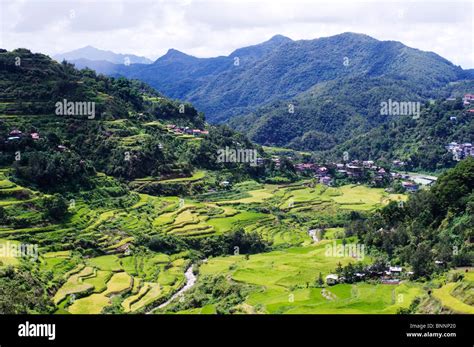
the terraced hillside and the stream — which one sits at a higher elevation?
the terraced hillside

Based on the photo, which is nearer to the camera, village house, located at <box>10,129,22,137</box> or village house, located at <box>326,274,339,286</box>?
village house, located at <box>326,274,339,286</box>

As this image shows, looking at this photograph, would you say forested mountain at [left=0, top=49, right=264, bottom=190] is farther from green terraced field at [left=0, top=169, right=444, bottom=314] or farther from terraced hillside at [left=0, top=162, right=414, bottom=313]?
terraced hillside at [left=0, top=162, right=414, bottom=313]

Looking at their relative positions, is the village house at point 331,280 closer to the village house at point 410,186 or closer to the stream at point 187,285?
the stream at point 187,285

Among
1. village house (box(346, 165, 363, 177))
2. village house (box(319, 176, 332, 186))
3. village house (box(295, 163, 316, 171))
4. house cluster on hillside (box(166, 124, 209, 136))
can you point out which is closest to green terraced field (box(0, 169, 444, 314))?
village house (box(319, 176, 332, 186))

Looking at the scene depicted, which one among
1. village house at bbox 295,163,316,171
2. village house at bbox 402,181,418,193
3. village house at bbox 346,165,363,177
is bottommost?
village house at bbox 402,181,418,193

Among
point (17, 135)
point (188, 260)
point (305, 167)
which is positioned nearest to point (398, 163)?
point (305, 167)

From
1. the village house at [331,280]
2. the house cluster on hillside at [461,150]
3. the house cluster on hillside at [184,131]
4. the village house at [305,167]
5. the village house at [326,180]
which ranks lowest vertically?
the village house at [331,280]

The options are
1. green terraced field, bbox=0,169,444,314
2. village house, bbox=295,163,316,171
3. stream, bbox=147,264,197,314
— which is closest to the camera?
green terraced field, bbox=0,169,444,314

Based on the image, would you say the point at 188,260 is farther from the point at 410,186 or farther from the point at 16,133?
the point at 410,186

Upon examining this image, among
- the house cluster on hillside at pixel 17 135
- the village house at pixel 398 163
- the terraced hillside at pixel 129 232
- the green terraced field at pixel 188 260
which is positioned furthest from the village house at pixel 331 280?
the village house at pixel 398 163

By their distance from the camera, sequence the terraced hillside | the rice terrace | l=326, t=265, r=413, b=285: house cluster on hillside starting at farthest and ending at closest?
the terraced hillside → l=326, t=265, r=413, b=285: house cluster on hillside → the rice terrace

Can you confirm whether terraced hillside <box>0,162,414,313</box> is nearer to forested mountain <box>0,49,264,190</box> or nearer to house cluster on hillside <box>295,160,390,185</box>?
forested mountain <box>0,49,264,190</box>
